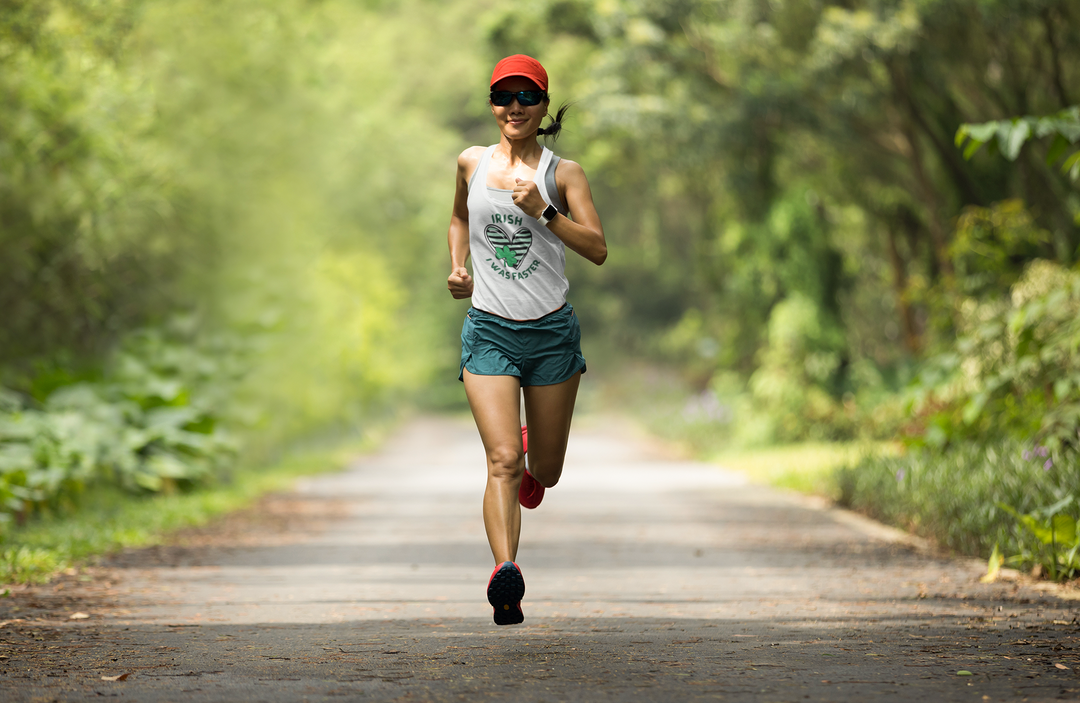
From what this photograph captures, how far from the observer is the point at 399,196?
38875mm

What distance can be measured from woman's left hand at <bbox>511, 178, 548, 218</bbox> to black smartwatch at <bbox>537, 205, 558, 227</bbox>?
0.01 meters

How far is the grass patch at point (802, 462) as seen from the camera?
1411cm

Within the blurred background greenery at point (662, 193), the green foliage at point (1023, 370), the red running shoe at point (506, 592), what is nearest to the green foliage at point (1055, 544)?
the blurred background greenery at point (662, 193)

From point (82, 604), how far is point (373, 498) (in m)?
8.30

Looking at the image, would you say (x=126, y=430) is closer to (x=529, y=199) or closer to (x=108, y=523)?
(x=108, y=523)

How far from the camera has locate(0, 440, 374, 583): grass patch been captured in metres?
8.12

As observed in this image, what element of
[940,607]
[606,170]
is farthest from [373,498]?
[606,170]

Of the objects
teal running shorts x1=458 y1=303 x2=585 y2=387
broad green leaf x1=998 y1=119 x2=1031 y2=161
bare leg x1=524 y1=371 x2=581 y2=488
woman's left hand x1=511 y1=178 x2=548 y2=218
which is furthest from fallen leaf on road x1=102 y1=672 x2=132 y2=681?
broad green leaf x1=998 y1=119 x2=1031 y2=161

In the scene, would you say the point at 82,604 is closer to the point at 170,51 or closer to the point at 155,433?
the point at 155,433

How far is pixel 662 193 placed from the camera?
30.1 meters

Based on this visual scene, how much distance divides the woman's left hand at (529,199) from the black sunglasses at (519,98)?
0.48m

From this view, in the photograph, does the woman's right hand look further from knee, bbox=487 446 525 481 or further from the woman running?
knee, bbox=487 446 525 481

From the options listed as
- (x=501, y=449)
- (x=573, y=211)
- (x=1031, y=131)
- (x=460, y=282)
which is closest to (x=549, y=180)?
(x=573, y=211)

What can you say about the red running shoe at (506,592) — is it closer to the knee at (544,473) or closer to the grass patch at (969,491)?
the knee at (544,473)
